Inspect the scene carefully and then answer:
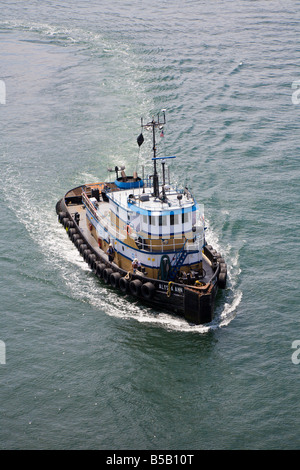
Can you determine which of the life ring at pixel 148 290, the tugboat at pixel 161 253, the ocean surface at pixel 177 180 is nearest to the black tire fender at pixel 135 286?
the tugboat at pixel 161 253

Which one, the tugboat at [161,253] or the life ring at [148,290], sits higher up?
the tugboat at [161,253]

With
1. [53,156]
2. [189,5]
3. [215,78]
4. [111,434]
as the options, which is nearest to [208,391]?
[111,434]

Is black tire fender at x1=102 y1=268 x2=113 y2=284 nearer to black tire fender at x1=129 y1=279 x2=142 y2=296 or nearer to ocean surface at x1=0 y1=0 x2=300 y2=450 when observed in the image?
ocean surface at x1=0 y1=0 x2=300 y2=450

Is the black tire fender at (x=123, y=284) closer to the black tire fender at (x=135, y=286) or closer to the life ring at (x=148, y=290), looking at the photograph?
the black tire fender at (x=135, y=286)

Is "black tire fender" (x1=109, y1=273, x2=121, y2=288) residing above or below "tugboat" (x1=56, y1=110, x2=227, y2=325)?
below

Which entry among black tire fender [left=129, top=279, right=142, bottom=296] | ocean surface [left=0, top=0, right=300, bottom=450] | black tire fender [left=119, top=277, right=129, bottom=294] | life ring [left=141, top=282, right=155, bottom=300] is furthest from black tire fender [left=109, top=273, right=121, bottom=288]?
life ring [left=141, top=282, right=155, bottom=300]

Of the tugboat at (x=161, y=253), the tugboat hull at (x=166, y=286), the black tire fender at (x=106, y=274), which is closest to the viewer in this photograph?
the tugboat hull at (x=166, y=286)

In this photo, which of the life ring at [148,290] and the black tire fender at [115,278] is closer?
the life ring at [148,290]
